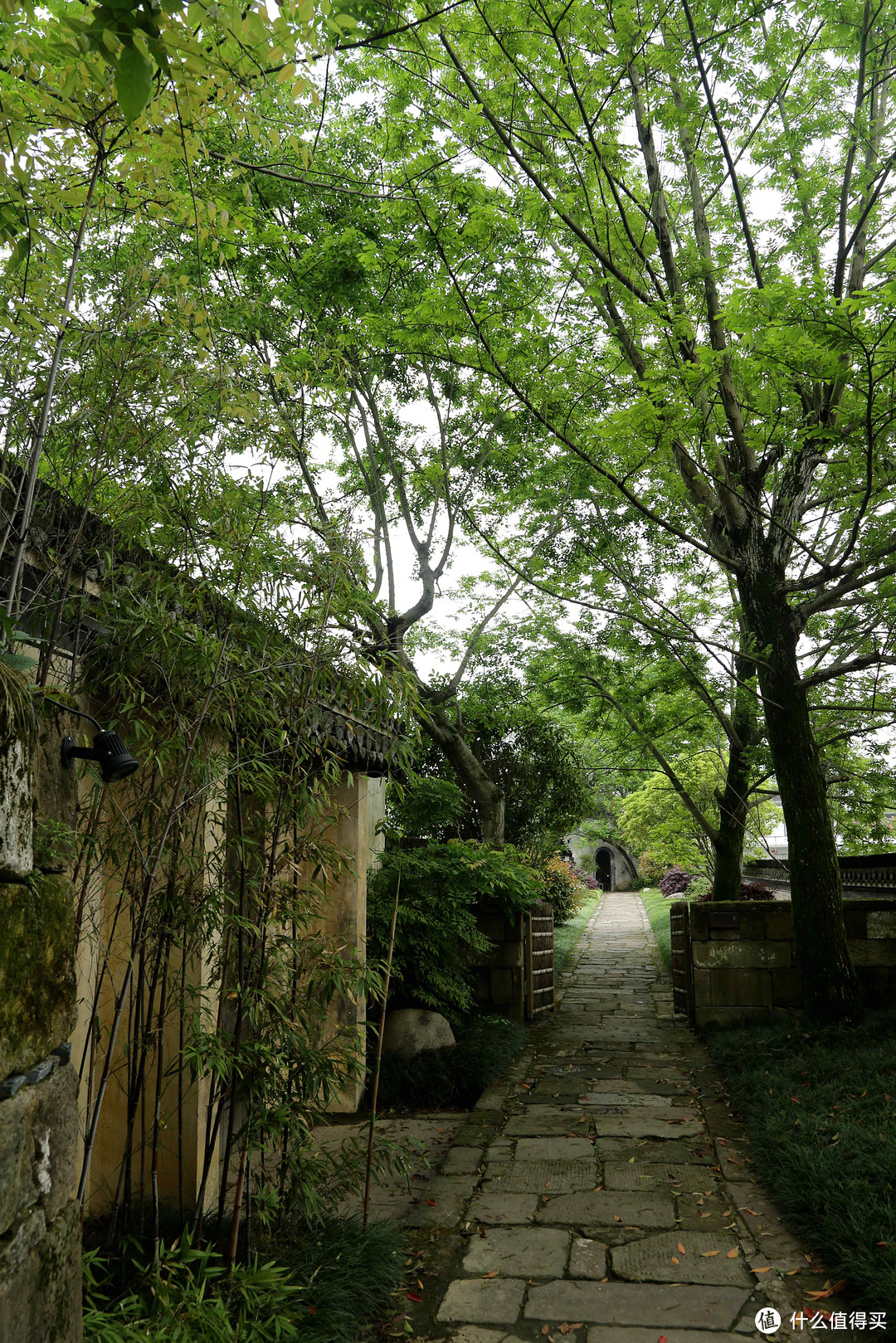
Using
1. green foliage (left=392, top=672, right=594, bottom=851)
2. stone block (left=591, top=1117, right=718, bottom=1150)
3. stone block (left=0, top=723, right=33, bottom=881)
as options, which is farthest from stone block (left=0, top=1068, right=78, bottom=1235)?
green foliage (left=392, top=672, right=594, bottom=851)

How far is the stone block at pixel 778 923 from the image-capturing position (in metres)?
7.39

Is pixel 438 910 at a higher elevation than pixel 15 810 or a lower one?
lower

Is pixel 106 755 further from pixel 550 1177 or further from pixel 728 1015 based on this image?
pixel 728 1015

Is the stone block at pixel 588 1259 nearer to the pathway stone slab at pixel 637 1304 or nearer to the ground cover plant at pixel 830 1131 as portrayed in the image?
the pathway stone slab at pixel 637 1304

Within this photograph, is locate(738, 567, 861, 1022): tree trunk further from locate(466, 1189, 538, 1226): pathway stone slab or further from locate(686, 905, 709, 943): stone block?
locate(466, 1189, 538, 1226): pathway stone slab

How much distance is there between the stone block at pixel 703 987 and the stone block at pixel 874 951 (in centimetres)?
123

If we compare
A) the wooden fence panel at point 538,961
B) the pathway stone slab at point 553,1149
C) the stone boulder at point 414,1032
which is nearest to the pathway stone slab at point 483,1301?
the pathway stone slab at point 553,1149

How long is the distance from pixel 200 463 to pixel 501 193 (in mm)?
4593

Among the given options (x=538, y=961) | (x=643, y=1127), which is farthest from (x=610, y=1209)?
(x=538, y=961)

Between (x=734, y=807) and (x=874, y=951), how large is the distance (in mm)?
3091

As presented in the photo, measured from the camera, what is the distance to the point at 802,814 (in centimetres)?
658

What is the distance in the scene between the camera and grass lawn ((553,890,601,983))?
1220 cm

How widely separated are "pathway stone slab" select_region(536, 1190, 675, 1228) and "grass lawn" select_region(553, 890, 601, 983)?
6.37 metres

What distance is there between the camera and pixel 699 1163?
182 inches
